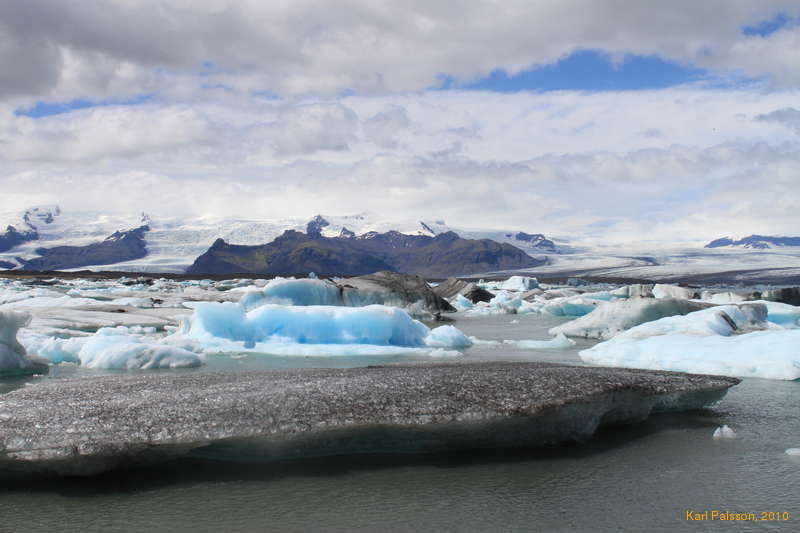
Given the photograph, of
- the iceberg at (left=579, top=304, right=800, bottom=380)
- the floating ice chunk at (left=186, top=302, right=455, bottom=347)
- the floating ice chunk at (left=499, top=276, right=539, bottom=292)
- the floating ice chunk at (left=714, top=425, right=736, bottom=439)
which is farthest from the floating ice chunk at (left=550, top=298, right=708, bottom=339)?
the floating ice chunk at (left=499, top=276, right=539, bottom=292)

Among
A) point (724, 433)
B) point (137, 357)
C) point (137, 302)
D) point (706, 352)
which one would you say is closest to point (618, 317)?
point (706, 352)

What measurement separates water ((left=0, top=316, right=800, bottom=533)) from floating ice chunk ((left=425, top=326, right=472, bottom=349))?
922cm

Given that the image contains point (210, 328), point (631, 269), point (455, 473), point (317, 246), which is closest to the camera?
point (455, 473)

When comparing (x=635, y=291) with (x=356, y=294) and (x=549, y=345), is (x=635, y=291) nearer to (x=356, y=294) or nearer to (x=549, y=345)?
(x=356, y=294)

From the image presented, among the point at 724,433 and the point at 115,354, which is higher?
the point at 115,354

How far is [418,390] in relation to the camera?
19.9 ft

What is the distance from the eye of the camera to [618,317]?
18719 millimetres

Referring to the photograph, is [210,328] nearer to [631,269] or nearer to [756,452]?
[756,452]

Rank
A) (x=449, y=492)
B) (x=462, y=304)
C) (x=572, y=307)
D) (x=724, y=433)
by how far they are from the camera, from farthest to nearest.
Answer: (x=462, y=304) → (x=572, y=307) → (x=724, y=433) → (x=449, y=492)

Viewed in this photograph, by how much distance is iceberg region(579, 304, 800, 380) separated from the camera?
10297mm

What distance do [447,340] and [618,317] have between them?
5967mm

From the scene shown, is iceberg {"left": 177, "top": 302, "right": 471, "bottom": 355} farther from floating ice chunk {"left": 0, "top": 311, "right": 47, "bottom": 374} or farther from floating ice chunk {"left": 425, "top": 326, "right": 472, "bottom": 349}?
floating ice chunk {"left": 0, "top": 311, "right": 47, "bottom": 374}

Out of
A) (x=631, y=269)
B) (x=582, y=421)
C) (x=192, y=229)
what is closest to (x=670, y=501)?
(x=582, y=421)

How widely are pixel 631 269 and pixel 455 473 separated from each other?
128 metres
